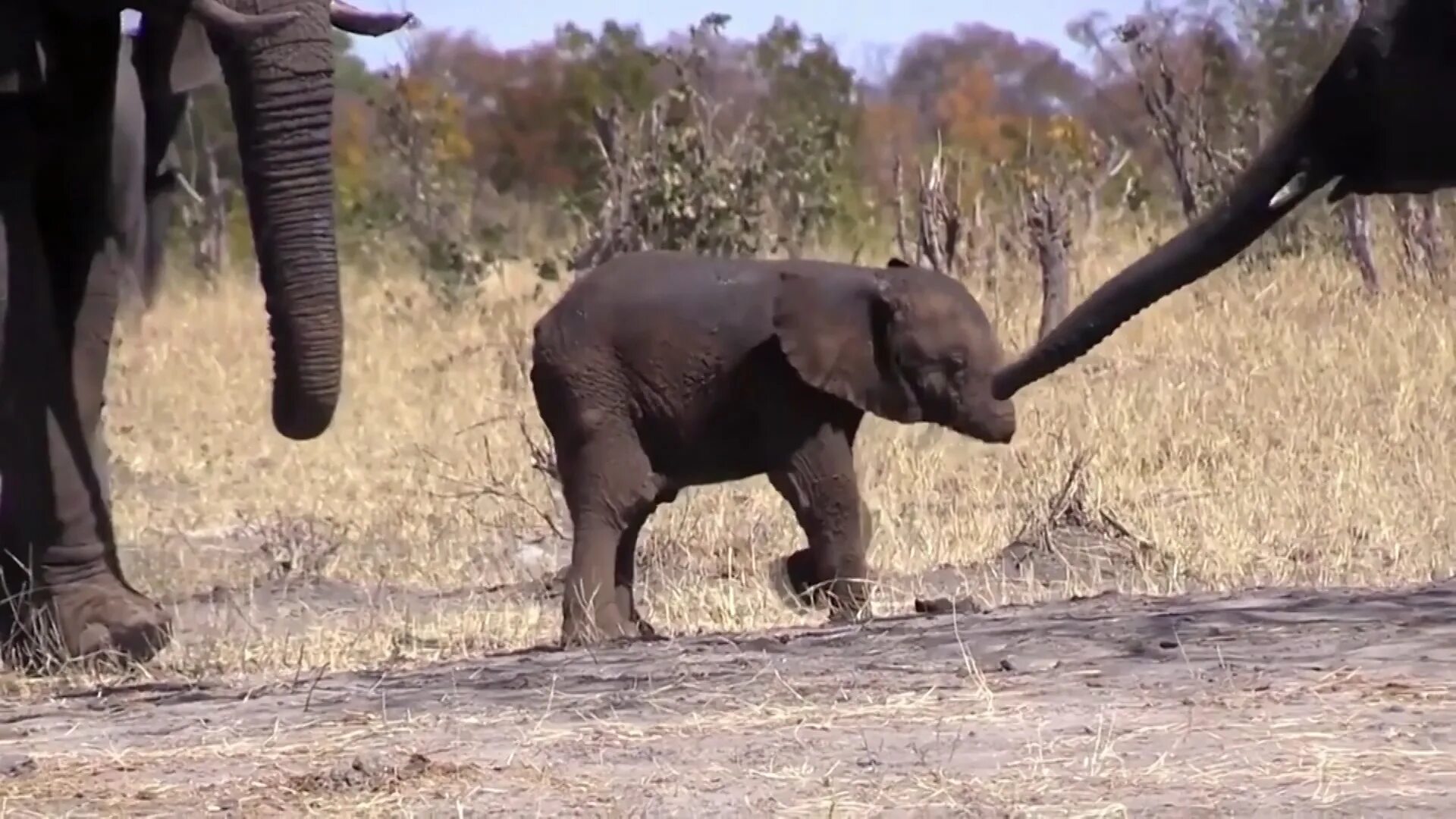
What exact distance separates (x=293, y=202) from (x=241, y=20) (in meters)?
0.45

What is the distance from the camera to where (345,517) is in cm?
1029

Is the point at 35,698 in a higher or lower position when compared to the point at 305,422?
lower

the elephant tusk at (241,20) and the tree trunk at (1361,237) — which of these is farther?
the tree trunk at (1361,237)

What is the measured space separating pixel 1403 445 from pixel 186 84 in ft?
16.7

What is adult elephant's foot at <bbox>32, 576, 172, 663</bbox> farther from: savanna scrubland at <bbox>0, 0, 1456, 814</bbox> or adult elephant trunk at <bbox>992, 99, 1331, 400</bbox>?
adult elephant trunk at <bbox>992, 99, 1331, 400</bbox>

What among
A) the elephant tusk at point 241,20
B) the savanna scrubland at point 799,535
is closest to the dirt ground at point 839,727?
the savanna scrubland at point 799,535

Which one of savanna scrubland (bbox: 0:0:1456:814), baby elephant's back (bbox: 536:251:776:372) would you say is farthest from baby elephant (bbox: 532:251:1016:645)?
savanna scrubland (bbox: 0:0:1456:814)

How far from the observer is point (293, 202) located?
6.14 m

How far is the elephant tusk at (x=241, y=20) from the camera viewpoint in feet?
20.2

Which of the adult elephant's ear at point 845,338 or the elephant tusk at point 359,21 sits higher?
the elephant tusk at point 359,21

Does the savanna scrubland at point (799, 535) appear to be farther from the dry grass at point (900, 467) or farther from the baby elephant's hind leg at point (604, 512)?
the baby elephant's hind leg at point (604, 512)

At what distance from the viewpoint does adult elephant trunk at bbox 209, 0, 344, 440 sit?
6133mm

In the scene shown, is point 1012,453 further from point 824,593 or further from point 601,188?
point 601,188

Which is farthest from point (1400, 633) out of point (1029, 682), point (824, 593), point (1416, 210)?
point (1416, 210)
